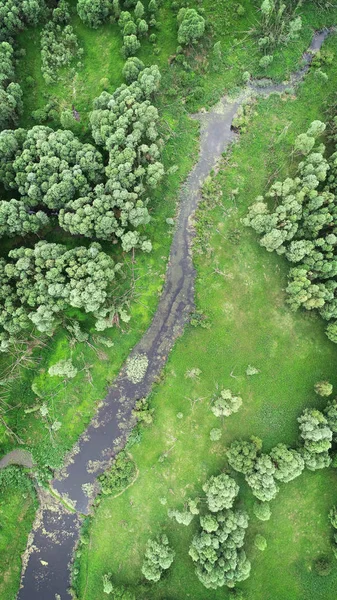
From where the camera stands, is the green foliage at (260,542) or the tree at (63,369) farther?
the tree at (63,369)

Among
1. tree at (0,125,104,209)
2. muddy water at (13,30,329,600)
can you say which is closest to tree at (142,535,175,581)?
muddy water at (13,30,329,600)

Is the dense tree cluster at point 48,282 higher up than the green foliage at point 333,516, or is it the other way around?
the dense tree cluster at point 48,282

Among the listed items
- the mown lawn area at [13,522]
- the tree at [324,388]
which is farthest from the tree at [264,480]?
the mown lawn area at [13,522]

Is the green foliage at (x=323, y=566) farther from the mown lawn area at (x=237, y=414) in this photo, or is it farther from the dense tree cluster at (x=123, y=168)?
the dense tree cluster at (x=123, y=168)

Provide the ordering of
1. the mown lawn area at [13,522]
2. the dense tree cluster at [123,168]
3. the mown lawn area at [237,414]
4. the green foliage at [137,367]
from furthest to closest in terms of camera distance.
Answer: the green foliage at [137,367] → the mown lawn area at [13,522] → the mown lawn area at [237,414] → the dense tree cluster at [123,168]

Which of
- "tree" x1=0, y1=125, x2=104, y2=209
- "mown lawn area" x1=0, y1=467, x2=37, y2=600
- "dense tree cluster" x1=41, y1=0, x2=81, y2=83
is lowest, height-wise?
"mown lawn area" x1=0, y1=467, x2=37, y2=600

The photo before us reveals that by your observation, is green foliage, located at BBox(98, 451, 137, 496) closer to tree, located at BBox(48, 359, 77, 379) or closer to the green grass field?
the green grass field

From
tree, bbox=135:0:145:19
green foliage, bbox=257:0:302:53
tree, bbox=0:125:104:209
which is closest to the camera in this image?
tree, bbox=0:125:104:209
